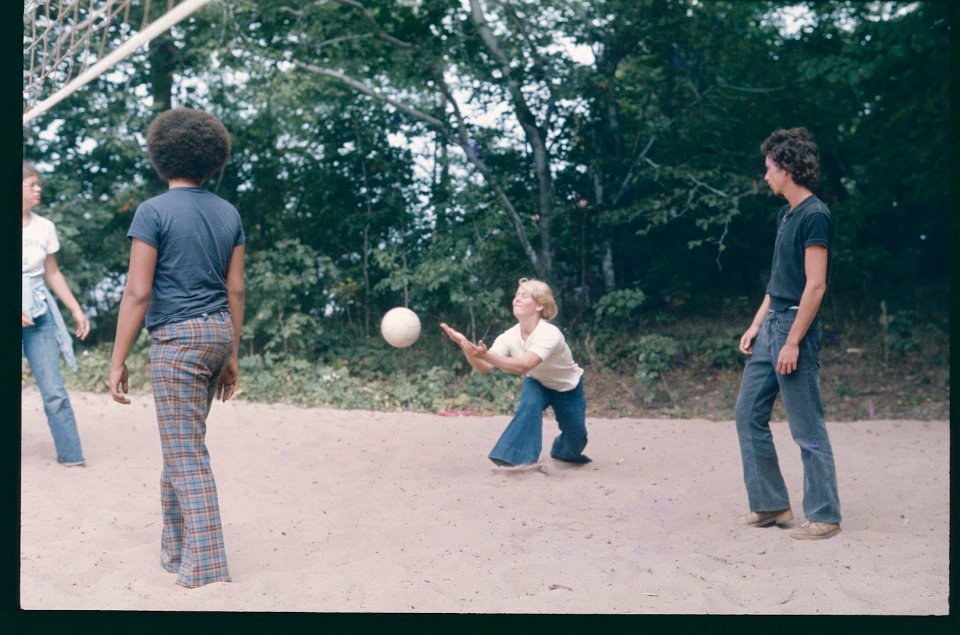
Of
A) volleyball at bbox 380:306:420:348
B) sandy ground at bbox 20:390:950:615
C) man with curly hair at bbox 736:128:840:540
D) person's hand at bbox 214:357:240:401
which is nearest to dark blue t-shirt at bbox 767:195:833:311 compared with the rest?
man with curly hair at bbox 736:128:840:540

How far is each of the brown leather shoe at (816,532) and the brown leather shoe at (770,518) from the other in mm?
152

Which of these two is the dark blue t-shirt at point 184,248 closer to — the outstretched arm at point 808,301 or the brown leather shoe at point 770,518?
the outstretched arm at point 808,301

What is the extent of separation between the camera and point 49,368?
5391mm

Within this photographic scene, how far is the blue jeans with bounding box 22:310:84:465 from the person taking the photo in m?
5.37

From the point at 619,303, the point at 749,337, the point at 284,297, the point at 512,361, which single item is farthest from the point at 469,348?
the point at 619,303

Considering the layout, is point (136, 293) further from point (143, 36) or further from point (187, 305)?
point (143, 36)

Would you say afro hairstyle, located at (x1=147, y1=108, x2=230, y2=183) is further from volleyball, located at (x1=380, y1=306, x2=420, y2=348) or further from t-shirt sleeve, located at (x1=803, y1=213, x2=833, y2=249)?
t-shirt sleeve, located at (x1=803, y1=213, x2=833, y2=249)

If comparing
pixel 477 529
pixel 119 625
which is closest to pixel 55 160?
pixel 477 529

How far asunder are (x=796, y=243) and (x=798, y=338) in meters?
0.43

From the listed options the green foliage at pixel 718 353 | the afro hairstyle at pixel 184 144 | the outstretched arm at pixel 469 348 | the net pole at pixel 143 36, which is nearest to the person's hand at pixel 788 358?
the outstretched arm at pixel 469 348

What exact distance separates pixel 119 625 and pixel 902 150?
11077 millimetres

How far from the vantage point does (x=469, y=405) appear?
9031 mm

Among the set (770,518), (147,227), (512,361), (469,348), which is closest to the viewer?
(147,227)

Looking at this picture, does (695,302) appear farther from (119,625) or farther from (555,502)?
(119,625)
